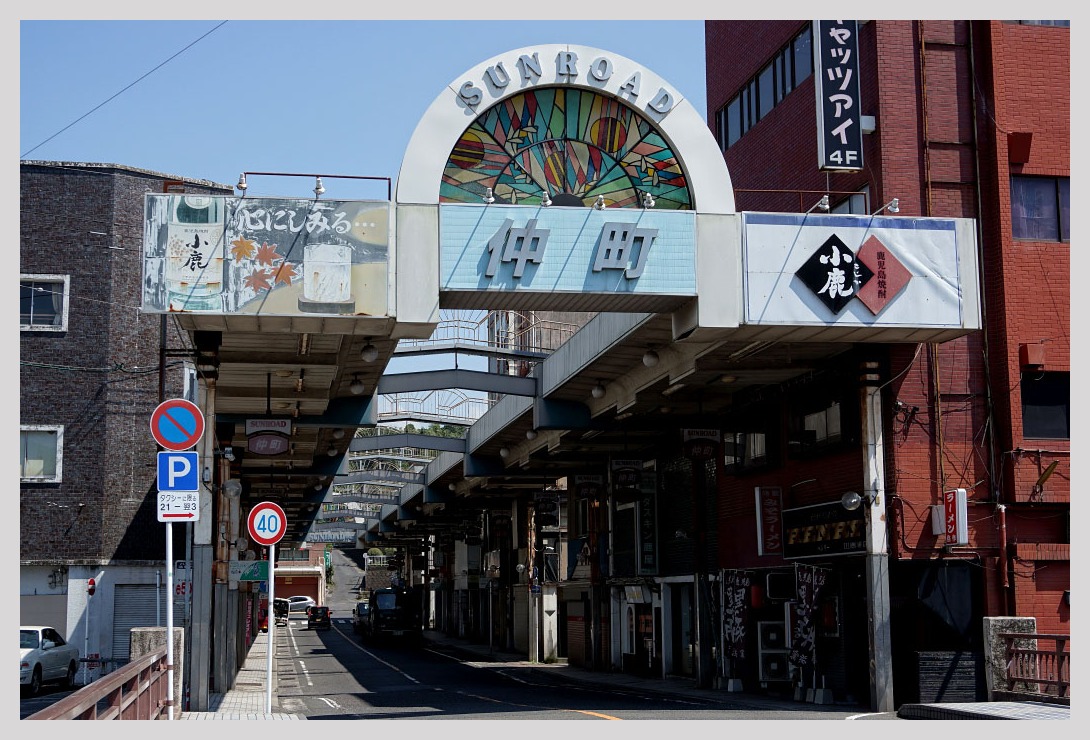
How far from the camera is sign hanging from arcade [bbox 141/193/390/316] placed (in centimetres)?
1992

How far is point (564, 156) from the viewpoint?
2120 cm

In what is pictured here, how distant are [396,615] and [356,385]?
35541 millimetres

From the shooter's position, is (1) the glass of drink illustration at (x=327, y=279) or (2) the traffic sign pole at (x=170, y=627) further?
(1) the glass of drink illustration at (x=327, y=279)

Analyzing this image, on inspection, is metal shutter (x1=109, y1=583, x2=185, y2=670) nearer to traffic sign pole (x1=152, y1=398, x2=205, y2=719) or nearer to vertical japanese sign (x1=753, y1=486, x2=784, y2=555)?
vertical japanese sign (x1=753, y1=486, x2=784, y2=555)

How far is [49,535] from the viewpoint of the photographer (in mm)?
33562

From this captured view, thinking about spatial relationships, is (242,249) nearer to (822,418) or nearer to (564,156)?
(564,156)

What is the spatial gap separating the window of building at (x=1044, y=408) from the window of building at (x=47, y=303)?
23.7 metres

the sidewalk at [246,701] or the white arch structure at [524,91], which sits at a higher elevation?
the white arch structure at [524,91]

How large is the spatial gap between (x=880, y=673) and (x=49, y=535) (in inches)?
850

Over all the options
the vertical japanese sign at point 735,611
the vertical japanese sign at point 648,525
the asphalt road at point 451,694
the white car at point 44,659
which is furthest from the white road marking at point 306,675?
the vertical japanese sign at point 735,611

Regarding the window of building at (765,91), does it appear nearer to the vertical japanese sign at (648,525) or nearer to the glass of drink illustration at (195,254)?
the vertical japanese sign at (648,525)

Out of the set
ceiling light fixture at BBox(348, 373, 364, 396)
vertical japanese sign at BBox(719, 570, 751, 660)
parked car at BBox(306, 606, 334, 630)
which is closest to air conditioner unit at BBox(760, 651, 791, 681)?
vertical japanese sign at BBox(719, 570, 751, 660)

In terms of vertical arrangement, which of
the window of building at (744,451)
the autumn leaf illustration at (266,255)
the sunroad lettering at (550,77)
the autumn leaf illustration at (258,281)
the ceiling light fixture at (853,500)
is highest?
the sunroad lettering at (550,77)

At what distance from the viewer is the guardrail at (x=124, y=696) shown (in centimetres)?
923
